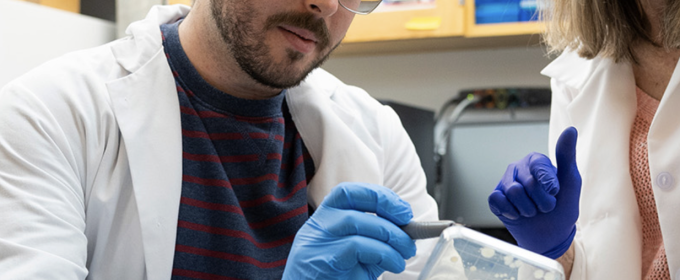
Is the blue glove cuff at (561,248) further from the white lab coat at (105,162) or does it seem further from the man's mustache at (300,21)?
the man's mustache at (300,21)

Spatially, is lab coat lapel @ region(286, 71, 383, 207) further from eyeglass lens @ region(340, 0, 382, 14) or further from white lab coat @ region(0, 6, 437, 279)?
eyeglass lens @ region(340, 0, 382, 14)

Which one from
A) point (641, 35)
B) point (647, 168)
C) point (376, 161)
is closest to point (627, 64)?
point (641, 35)

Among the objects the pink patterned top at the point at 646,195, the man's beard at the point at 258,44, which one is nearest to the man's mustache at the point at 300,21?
the man's beard at the point at 258,44

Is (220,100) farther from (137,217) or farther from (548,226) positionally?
(548,226)

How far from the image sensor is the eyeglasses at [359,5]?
3.82ft

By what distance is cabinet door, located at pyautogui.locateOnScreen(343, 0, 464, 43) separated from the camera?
2.21 meters

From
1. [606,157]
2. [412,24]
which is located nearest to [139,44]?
[606,157]

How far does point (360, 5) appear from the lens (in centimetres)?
121

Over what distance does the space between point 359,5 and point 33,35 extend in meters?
0.78

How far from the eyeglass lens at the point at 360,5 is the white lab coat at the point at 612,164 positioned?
404 millimetres

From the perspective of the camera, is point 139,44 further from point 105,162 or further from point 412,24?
point 412,24

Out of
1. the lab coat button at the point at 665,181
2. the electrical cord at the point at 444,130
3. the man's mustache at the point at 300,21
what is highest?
the man's mustache at the point at 300,21

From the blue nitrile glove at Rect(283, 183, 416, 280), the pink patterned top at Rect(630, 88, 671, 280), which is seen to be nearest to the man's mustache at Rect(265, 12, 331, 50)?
the blue nitrile glove at Rect(283, 183, 416, 280)

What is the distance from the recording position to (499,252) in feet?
2.39
